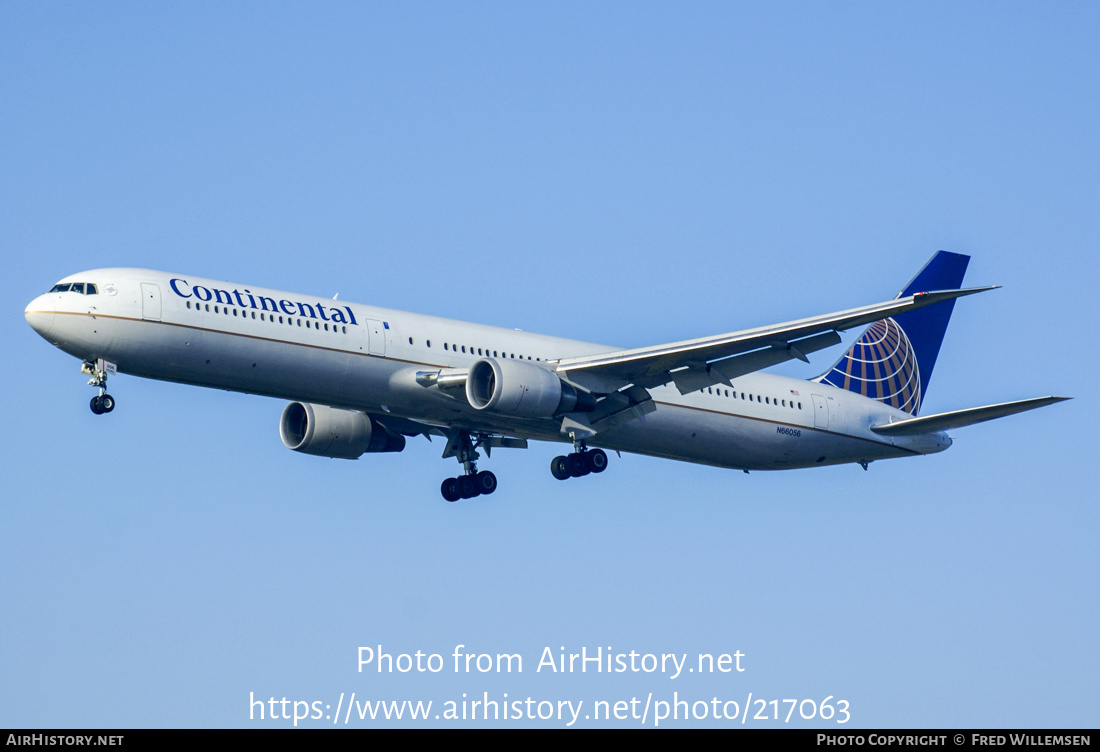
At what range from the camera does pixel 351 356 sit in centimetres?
3850

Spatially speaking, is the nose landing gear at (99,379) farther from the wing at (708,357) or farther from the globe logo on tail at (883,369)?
the globe logo on tail at (883,369)

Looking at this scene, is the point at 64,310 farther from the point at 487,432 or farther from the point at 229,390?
the point at 487,432

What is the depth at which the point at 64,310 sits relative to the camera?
36406 millimetres

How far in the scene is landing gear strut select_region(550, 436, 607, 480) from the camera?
141ft

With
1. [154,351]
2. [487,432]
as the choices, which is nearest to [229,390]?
[154,351]

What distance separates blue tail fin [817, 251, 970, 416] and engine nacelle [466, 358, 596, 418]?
13.2m

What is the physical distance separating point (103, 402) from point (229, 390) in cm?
320

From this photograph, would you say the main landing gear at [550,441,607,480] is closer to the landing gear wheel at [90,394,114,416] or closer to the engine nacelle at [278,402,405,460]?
the engine nacelle at [278,402,405,460]

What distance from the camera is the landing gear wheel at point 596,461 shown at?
43.1m

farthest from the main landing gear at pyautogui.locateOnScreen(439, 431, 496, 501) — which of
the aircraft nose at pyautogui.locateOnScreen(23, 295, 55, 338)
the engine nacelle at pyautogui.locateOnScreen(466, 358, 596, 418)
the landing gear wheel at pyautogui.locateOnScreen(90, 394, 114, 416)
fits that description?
the aircraft nose at pyautogui.locateOnScreen(23, 295, 55, 338)

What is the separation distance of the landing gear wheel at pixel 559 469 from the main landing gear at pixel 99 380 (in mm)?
13128

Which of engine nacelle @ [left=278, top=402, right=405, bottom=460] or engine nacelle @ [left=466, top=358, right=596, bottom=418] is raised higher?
engine nacelle @ [left=278, top=402, right=405, bottom=460]

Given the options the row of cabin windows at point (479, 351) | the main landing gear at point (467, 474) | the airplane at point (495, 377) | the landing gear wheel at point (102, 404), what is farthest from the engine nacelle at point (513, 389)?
the landing gear wheel at point (102, 404)

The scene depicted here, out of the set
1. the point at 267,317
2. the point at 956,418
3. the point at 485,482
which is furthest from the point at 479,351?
the point at 956,418
